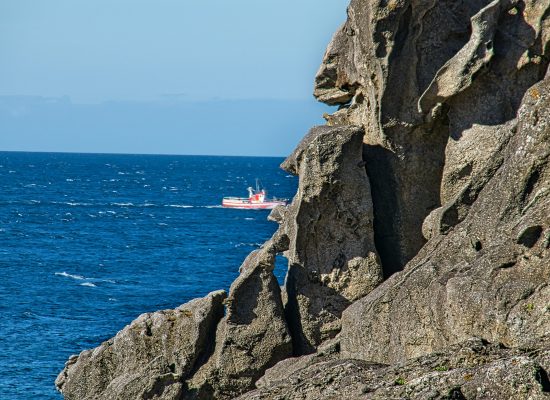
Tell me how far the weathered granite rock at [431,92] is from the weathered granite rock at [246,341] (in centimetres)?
420

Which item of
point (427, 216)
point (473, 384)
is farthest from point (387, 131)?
point (473, 384)

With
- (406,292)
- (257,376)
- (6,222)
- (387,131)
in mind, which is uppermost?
(6,222)

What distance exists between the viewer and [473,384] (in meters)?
19.2

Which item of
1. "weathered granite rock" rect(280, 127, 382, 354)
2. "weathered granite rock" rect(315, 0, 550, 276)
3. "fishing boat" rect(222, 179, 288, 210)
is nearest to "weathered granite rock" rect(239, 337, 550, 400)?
"weathered granite rock" rect(280, 127, 382, 354)

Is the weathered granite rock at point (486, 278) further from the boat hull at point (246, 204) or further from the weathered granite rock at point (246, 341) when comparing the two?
the boat hull at point (246, 204)

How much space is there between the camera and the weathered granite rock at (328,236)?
110 feet

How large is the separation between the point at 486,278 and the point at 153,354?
46.1 ft

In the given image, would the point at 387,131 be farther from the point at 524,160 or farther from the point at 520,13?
the point at 524,160

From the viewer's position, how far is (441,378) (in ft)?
65.2

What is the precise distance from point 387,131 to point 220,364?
9384 mm

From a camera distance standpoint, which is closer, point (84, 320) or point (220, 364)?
point (220, 364)

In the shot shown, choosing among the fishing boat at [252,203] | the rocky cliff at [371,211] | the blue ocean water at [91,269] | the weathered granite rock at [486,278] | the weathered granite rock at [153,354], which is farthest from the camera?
the fishing boat at [252,203]

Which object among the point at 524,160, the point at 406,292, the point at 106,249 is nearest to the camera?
the point at 524,160

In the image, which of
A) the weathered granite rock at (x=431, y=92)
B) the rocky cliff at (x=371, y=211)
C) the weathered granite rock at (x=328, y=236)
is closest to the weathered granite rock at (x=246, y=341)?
the rocky cliff at (x=371, y=211)
